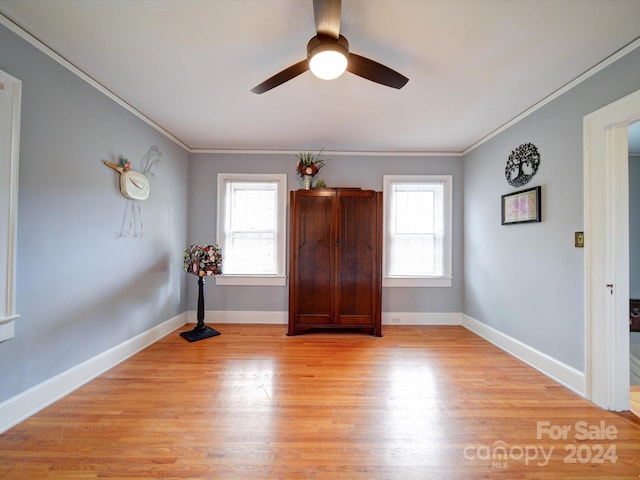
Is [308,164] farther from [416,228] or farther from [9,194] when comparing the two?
[9,194]

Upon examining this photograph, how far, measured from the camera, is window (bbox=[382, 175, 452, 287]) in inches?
148

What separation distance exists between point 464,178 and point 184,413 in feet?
13.5

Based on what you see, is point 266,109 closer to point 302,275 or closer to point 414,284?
point 302,275

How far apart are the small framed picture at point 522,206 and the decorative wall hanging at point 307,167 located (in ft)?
7.40

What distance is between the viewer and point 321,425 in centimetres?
169

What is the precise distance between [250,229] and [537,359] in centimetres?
352

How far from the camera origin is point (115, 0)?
1464 millimetres

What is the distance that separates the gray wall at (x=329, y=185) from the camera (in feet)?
12.3

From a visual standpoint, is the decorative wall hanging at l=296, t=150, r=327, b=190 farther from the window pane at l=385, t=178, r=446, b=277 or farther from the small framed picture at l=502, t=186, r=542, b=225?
the small framed picture at l=502, t=186, r=542, b=225

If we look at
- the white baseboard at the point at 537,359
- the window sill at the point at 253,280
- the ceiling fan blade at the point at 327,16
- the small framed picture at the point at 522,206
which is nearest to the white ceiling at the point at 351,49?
the ceiling fan blade at the point at 327,16

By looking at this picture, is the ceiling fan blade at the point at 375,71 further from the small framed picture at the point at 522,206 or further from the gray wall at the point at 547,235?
the small framed picture at the point at 522,206

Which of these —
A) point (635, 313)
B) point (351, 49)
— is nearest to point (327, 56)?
point (351, 49)

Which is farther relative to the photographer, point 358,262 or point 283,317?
point 283,317

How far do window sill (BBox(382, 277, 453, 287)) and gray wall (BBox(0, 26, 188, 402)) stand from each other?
302 centimetres
